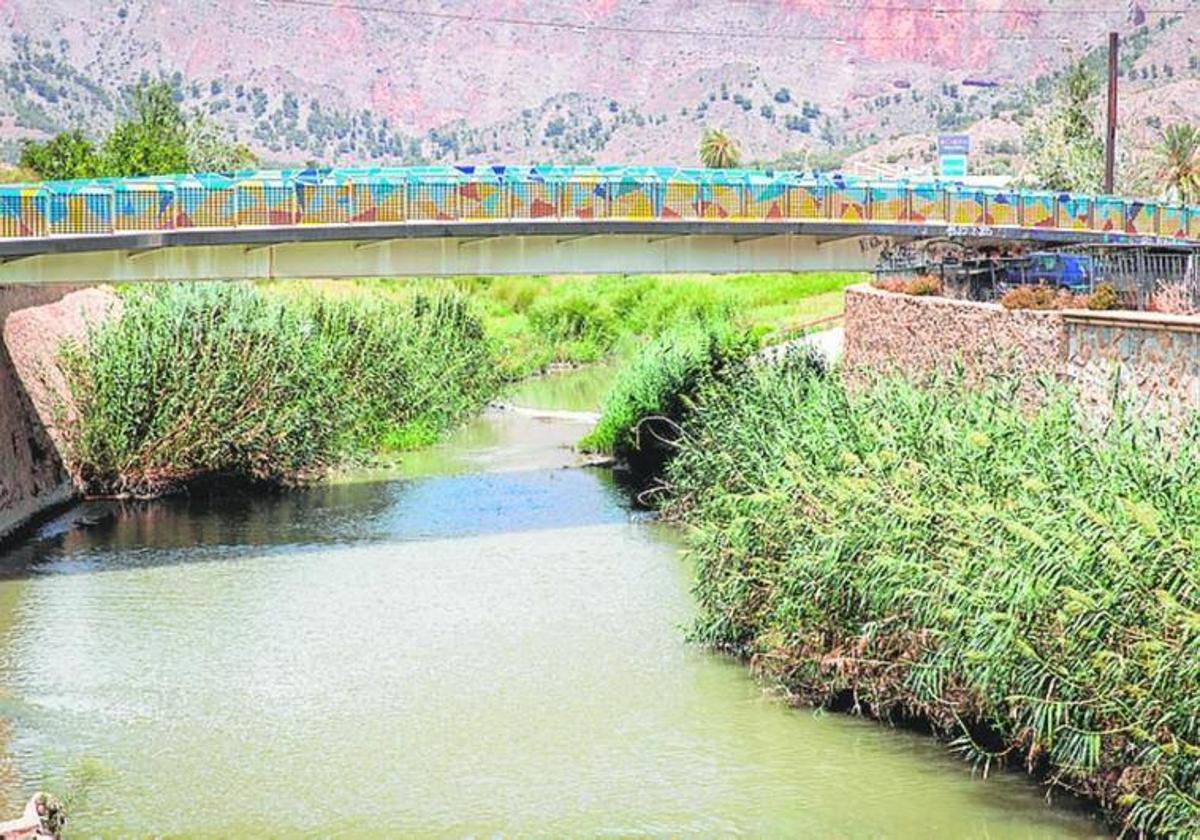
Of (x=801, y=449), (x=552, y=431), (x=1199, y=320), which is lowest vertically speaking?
(x=552, y=431)

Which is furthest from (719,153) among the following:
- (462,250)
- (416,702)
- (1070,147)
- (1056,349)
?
(416,702)

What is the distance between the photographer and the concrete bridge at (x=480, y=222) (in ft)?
103

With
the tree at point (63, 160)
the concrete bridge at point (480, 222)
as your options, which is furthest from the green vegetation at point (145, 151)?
the concrete bridge at point (480, 222)

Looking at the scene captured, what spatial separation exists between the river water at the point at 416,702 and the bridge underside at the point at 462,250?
4339mm

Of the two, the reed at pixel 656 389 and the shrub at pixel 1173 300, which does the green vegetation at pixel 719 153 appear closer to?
the reed at pixel 656 389

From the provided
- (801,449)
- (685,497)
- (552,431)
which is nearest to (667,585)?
(685,497)

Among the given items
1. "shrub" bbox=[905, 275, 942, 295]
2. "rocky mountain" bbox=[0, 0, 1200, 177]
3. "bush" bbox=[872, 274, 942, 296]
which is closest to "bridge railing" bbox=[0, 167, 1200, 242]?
"bush" bbox=[872, 274, 942, 296]

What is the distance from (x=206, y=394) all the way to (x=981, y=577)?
21606 mm

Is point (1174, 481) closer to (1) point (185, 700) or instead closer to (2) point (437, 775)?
(2) point (437, 775)

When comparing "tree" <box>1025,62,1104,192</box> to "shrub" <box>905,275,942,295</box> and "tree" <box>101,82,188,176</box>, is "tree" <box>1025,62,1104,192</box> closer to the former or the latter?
"tree" <box>101,82,188,176</box>

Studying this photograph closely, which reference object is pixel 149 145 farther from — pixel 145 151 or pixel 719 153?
pixel 719 153

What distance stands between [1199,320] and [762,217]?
528 inches

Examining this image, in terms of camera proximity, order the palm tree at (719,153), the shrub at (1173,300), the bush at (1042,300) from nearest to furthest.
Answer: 1. the shrub at (1173,300)
2. the bush at (1042,300)
3. the palm tree at (719,153)

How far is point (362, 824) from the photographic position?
18.7 m
